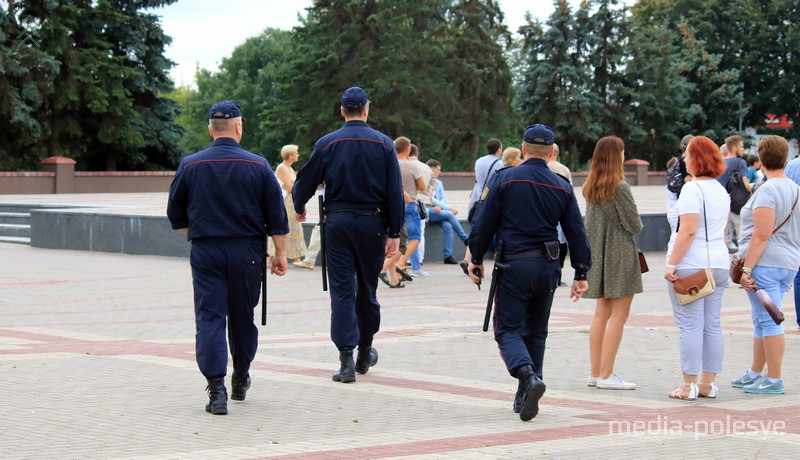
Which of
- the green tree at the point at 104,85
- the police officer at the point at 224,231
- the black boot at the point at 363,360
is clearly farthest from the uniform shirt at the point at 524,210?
the green tree at the point at 104,85

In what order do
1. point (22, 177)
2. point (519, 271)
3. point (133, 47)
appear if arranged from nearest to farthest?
point (519, 271)
point (22, 177)
point (133, 47)

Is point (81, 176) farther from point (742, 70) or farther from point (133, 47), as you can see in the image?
point (742, 70)

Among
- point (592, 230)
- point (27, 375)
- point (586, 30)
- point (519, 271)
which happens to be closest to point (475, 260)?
point (519, 271)

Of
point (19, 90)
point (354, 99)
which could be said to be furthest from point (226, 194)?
point (19, 90)

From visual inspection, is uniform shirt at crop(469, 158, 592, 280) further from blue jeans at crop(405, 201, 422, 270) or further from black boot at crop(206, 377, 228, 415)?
blue jeans at crop(405, 201, 422, 270)

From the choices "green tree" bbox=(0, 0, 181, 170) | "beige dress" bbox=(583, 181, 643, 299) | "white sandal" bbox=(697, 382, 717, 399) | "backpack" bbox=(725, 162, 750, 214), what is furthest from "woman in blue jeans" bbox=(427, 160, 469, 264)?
"green tree" bbox=(0, 0, 181, 170)

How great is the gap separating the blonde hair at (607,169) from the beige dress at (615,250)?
0.06 m

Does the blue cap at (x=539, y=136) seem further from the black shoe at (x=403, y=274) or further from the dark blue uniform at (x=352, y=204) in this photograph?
the black shoe at (x=403, y=274)

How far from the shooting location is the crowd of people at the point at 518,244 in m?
6.71

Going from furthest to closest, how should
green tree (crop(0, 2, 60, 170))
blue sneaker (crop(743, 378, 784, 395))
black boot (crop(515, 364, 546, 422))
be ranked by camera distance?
green tree (crop(0, 2, 60, 170))
blue sneaker (crop(743, 378, 784, 395))
black boot (crop(515, 364, 546, 422))

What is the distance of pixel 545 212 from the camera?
6.72 metres

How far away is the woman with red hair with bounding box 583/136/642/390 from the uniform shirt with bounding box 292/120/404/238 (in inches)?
50.9

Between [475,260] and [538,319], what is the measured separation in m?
0.50

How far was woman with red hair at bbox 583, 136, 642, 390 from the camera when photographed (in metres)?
7.59
